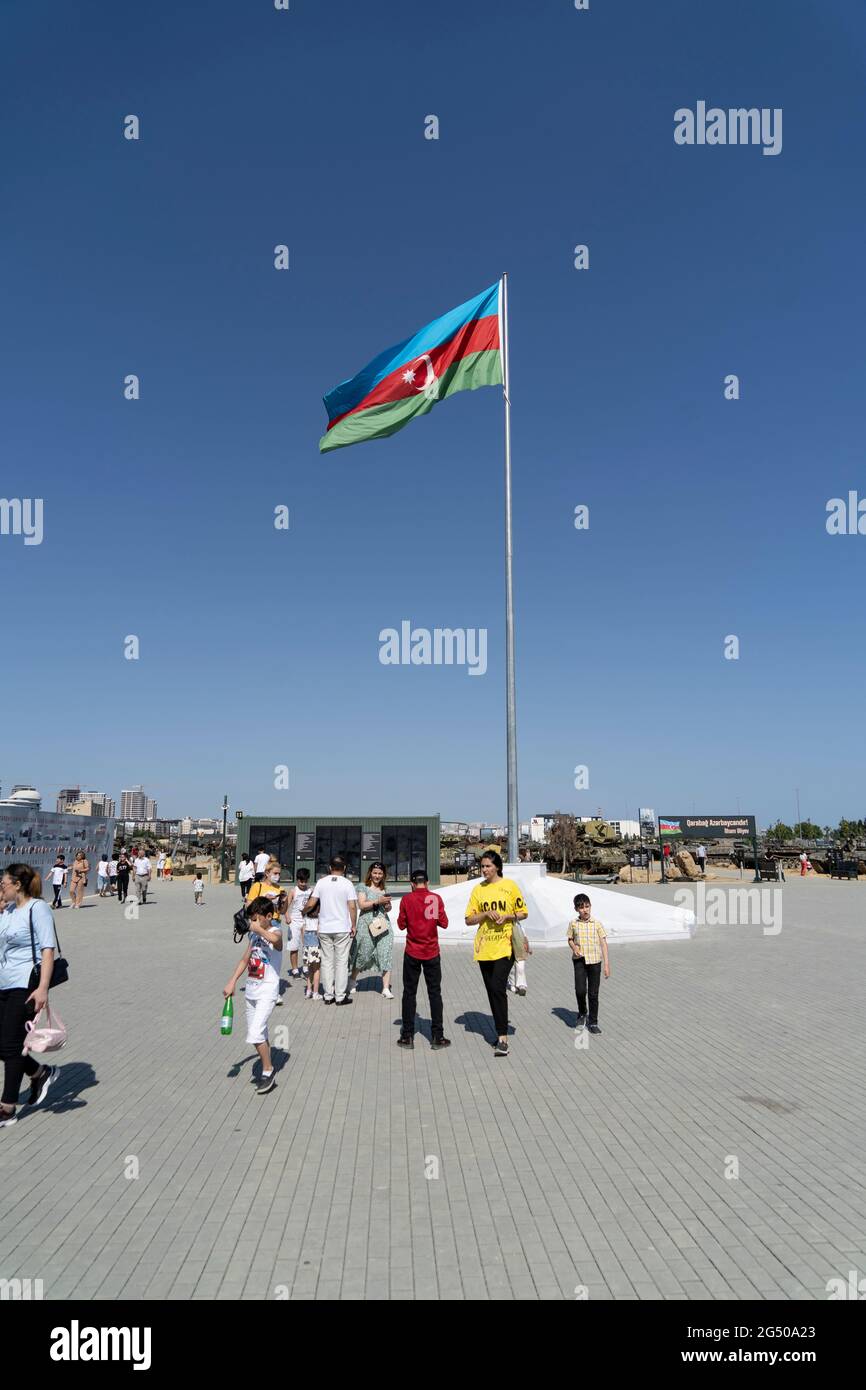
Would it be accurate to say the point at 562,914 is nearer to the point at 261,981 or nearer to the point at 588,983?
the point at 588,983

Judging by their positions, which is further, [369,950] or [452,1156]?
[369,950]

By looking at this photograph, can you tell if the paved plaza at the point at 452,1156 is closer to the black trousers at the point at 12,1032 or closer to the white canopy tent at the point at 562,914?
the black trousers at the point at 12,1032

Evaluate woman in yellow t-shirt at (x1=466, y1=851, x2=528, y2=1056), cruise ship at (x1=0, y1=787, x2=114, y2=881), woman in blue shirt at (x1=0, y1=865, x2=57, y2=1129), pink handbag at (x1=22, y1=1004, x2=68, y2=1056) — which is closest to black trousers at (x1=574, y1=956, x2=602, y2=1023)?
woman in yellow t-shirt at (x1=466, y1=851, x2=528, y2=1056)

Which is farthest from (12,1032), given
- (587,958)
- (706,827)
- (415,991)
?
(706,827)

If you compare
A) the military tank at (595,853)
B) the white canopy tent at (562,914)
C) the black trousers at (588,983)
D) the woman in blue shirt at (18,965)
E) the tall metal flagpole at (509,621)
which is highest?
the tall metal flagpole at (509,621)

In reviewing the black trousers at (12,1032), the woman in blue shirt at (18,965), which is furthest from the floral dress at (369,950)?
the black trousers at (12,1032)

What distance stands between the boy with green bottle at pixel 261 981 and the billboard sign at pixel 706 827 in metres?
26.5

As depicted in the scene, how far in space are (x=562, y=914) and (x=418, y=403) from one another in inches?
363

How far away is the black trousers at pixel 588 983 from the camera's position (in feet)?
26.5

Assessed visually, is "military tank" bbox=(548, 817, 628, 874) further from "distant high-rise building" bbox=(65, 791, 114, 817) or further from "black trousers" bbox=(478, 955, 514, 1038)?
"black trousers" bbox=(478, 955, 514, 1038)

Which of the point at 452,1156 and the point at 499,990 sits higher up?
the point at 499,990

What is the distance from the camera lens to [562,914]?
46.2 ft

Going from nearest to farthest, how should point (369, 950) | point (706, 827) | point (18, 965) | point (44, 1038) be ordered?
1. point (44, 1038)
2. point (18, 965)
3. point (369, 950)
4. point (706, 827)

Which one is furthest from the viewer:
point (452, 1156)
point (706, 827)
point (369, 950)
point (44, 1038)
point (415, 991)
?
point (706, 827)
